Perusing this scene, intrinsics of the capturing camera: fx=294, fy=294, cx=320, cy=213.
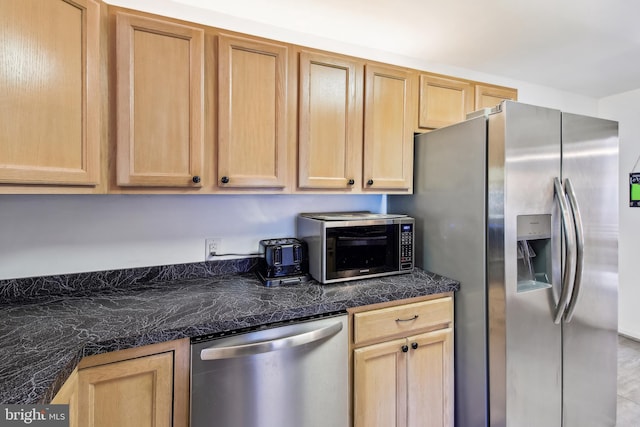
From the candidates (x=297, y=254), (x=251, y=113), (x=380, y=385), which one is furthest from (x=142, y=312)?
(x=380, y=385)

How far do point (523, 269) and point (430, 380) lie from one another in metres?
0.75

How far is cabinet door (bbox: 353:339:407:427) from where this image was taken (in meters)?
1.37

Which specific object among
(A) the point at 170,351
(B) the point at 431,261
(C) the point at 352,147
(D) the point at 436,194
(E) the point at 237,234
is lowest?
(A) the point at 170,351

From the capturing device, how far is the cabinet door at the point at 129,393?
967 millimetres

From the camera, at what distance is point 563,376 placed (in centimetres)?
154

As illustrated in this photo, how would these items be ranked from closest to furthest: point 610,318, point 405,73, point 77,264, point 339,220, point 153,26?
point 153,26 < point 77,264 < point 339,220 < point 610,318 < point 405,73

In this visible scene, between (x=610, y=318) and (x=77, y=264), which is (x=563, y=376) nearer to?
(x=610, y=318)

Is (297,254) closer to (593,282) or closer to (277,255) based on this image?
(277,255)

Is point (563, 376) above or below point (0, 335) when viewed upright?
below

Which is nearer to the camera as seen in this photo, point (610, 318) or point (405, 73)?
point (610, 318)

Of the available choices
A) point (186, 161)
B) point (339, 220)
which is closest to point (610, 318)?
point (339, 220)

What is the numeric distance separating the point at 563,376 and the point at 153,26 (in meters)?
2.62

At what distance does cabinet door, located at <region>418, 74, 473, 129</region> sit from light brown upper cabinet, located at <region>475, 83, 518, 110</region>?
0.20 feet

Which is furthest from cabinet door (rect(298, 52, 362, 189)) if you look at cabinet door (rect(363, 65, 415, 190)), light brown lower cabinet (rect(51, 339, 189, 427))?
light brown lower cabinet (rect(51, 339, 189, 427))
